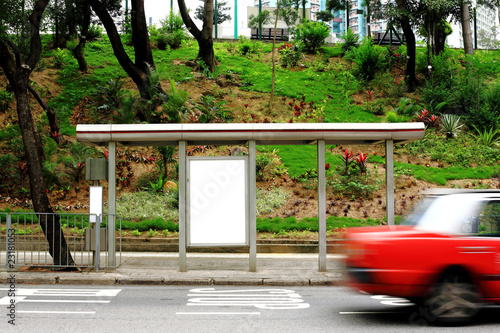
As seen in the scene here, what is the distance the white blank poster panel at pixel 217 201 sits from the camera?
1109cm

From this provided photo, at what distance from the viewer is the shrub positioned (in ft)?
106

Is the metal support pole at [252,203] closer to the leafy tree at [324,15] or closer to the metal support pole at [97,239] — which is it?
the metal support pole at [97,239]

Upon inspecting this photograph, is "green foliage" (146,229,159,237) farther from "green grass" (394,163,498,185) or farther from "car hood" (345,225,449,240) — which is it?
"green grass" (394,163,498,185)

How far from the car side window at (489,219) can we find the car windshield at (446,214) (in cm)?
16

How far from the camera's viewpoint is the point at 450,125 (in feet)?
72.1

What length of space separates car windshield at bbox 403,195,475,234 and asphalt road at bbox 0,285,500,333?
128 centimetres

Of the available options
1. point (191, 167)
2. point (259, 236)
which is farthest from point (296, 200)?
point (191, 167)

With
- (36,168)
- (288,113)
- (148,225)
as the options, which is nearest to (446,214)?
(36,168)

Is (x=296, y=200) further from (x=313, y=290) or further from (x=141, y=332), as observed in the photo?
(x=141, y=332)

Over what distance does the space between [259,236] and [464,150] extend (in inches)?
435

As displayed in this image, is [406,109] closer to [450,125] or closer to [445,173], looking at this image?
[450,125]

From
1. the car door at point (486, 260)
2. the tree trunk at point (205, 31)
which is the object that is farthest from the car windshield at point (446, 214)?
the tree trunk at point (205, 31)

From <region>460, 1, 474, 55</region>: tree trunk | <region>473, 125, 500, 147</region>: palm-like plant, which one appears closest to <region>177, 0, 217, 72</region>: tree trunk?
<region>473, 125, 500, 147</region>: palm-like plant

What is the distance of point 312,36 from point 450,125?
44.1ft
